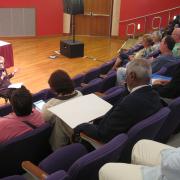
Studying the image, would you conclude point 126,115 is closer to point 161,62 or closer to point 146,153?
point 146,153

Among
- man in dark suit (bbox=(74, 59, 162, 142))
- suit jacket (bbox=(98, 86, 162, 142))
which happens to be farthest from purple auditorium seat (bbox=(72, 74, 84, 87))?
suit jacket (bbox=(98, 86, 162, 142))

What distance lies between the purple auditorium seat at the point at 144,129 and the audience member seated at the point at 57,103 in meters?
0.49

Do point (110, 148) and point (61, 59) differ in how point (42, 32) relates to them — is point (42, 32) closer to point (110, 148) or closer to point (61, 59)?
point (61, 59)

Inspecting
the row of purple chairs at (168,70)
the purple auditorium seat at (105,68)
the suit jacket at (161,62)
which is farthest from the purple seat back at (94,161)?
the purple auditorium seat at (105,68)

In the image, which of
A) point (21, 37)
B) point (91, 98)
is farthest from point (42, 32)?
point (91, 98)

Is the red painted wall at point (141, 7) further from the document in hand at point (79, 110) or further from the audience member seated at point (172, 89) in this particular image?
the document in hand at point (79, 110)

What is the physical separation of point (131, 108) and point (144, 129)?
0.17 meters

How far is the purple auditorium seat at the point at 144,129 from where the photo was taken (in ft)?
6.20

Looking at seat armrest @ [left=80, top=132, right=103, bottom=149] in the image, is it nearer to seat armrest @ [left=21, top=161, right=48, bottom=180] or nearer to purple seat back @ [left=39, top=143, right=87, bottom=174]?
purple seat back @ [left=39, top=143, right=87, bottom=174]

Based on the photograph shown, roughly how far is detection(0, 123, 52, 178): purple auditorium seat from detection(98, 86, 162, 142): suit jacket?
1.37ft

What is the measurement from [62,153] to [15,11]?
740 cm

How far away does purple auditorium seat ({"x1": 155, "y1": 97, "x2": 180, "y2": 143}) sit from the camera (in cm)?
231

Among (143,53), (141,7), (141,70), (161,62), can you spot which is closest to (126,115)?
(141,70)

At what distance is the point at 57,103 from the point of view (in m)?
2.46
